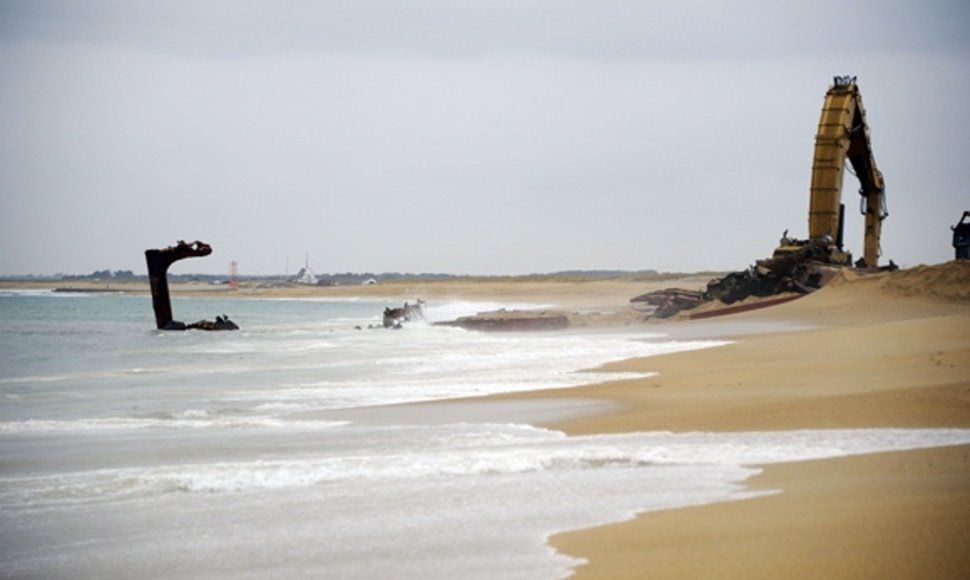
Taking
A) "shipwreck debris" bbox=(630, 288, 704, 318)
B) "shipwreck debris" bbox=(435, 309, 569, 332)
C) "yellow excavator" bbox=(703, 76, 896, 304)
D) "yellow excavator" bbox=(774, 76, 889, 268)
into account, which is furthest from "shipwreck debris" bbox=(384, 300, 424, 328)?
"yellow excavator" bbox=(774, 76, 889, 268)

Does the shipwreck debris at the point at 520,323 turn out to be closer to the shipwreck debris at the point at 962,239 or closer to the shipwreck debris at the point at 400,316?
the shipwreck debris at the point at 400,316

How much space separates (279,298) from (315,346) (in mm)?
75160

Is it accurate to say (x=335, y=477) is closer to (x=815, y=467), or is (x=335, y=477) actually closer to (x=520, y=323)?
(x=815, y=467)

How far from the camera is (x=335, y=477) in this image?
26.0 feet

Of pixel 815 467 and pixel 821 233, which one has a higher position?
pixel 821 233

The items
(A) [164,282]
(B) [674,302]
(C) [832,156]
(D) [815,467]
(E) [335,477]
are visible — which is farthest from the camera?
(A) [164,282]

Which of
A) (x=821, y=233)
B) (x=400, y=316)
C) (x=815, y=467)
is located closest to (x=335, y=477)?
(x=815, y=467)

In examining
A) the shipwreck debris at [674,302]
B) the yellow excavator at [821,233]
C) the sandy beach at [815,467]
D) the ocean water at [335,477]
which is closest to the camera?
the sandy beach at [815,467]

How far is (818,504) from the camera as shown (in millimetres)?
6086

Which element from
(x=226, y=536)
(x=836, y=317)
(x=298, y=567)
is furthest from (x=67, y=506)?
(x=836, y=317)

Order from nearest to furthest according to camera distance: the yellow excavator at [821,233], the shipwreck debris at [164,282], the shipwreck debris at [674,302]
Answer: the yellow excavator at [821,233], the shipwreck debris at [674,302], the shipwreck debris at [164,282]

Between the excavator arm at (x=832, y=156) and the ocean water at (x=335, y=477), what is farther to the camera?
the excavator arm at (x=832, y=156)

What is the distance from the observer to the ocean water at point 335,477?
5820 millimetres

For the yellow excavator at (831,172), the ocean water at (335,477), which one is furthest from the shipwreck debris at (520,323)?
the ocean water at (335,477)
